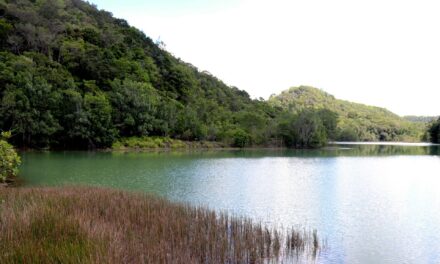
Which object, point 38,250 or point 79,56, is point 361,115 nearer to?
point 79,56

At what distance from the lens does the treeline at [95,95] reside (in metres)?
57.7

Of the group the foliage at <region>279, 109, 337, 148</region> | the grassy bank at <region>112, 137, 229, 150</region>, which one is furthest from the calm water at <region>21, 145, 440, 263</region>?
the foliage at <region>279, 109, 337, 148</region>

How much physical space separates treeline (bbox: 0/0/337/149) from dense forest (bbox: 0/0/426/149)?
0.17m

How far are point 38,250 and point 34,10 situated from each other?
3820 inches

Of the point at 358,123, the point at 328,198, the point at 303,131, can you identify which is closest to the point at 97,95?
the point at 303,131

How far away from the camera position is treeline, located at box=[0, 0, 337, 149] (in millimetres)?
57675

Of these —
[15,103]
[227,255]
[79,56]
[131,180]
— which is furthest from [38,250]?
[79,56]

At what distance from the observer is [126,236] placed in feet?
31.5

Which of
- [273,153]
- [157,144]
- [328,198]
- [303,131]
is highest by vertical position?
[303,131]

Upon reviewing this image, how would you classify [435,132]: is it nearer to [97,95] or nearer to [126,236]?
[97,95]

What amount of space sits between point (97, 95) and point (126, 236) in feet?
205

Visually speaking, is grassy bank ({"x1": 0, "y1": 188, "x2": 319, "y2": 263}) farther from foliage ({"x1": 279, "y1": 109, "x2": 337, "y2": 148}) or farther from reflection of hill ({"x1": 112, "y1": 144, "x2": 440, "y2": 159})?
foliage ({"x1": 279, "y1": 109, "x2": 337, "y2": 148})

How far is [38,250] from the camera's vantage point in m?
6.68

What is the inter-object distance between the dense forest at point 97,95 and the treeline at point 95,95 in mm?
170
